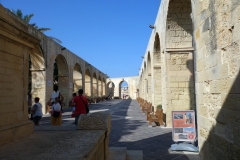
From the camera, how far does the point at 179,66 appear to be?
7512 mm

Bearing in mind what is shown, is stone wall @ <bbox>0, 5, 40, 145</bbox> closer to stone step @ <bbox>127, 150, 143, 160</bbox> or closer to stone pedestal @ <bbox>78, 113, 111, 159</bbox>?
stone pedestal @ <bbox>78, 113, 111, 159</bbox>

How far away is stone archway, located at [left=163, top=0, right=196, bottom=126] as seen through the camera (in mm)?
7268

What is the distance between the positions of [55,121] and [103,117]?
4268 mm

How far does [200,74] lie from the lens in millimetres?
4020

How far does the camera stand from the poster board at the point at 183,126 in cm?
477

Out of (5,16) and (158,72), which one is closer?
(5,16)

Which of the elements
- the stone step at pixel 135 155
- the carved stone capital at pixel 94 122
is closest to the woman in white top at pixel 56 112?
the stone step at pixel 135 155

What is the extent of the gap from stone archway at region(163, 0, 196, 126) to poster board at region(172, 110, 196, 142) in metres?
2.48

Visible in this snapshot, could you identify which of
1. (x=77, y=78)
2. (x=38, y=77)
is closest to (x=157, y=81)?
(x=38, y=77)

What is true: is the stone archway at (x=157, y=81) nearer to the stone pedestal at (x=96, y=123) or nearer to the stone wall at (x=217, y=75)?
the stone wall at (x=217, y=75)

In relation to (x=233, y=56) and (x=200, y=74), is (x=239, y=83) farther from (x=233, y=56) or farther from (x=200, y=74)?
(x=200, y=74)

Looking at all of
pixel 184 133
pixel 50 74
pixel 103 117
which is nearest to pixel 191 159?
pixel 184 133

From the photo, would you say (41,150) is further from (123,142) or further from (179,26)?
(179,26)

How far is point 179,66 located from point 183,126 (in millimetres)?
3170
